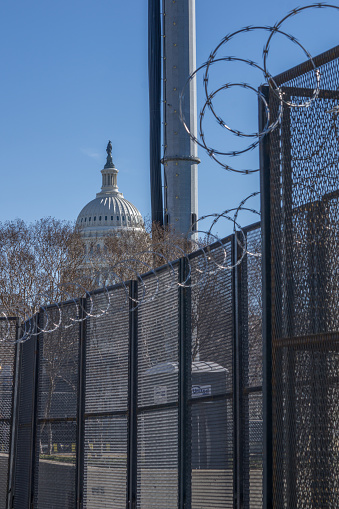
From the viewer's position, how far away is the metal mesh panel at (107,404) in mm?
11023

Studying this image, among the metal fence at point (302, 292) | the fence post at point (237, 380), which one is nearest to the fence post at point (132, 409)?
the fence post at point (237, 380)

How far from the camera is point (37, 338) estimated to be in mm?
14555

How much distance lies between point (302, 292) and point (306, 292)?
0.11 ft

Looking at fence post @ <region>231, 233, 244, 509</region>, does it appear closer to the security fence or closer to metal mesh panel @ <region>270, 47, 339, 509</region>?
the security fence

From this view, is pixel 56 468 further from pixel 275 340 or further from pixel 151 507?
pixel 275 340

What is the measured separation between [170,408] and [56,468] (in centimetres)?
432

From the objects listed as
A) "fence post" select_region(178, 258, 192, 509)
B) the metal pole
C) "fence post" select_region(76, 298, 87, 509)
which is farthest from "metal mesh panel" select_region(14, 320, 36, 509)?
the metal pole

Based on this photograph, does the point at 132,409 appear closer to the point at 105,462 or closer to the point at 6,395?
the point at 105,462

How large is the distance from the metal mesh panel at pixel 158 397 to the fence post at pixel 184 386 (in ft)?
0.75

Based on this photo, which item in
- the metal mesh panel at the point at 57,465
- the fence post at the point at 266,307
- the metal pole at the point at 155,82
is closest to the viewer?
the fence post at the point at 266,307

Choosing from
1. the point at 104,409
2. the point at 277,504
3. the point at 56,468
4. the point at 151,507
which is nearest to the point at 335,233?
the point at 277,504

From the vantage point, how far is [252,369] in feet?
25.2

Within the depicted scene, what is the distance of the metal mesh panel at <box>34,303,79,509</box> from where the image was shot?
12.7m

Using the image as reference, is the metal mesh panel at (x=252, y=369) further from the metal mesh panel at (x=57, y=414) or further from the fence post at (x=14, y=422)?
the fence post at (x=14, y=422)
